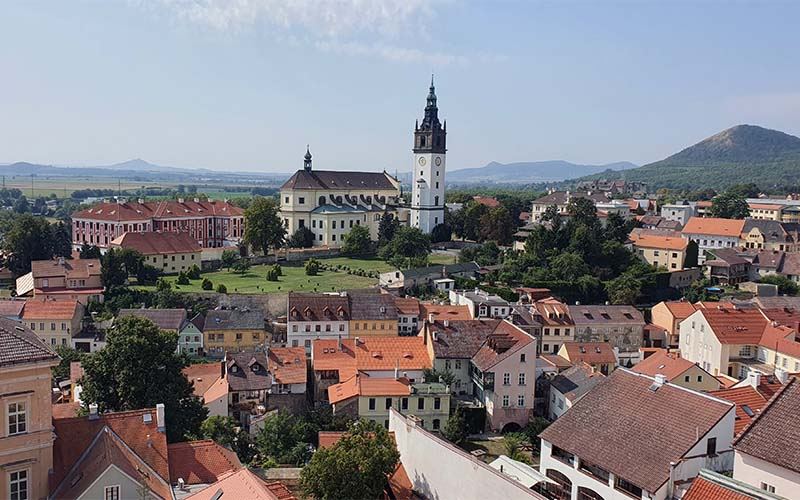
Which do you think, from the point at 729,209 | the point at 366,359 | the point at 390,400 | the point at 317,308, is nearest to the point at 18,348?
the point at 390,400

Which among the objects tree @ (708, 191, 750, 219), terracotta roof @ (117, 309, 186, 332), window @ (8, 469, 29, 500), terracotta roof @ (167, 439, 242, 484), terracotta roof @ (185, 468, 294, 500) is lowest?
terracotta roof @ (117, 309, 186, 332)

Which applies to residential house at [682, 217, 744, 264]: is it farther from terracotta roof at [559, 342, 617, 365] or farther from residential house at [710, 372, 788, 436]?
residential house at [710, 372, 788, 436]

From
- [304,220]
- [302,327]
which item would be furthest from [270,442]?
[304,220]

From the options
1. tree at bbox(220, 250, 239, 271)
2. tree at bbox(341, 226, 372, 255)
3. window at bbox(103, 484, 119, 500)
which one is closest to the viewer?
window at bbox(103, 484, 119, 500)

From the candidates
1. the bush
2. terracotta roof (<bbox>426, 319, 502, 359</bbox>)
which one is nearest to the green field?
the bush

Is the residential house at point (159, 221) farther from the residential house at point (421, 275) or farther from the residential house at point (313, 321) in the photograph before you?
the residential house at point (313, 321)

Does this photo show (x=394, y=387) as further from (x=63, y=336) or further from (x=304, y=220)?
(x=304, y=220)

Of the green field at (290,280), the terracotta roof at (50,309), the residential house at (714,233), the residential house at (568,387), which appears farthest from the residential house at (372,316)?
the residential house at (714,233)
